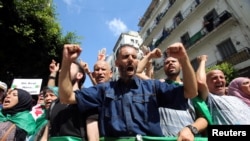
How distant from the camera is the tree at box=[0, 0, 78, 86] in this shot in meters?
9.89

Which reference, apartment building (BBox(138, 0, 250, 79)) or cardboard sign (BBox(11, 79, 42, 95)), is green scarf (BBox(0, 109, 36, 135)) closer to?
cardboard sign (BBox(11, 79, 42, 95))

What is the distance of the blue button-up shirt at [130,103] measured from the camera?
1.94m

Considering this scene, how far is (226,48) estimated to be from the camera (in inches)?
656

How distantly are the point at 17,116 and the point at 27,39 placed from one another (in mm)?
7933

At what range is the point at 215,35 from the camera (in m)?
17.4

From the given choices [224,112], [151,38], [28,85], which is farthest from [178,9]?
[224,112]

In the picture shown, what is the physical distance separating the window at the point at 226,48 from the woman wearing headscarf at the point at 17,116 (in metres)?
15.1

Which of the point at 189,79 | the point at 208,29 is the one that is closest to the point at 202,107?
the point at 189,79

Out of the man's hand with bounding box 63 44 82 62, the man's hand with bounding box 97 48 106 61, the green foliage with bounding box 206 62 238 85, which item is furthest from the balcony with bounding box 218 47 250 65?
the man's hand with bounding box 63 44 82 62

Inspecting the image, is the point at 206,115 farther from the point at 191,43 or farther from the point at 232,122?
the point at 191,43

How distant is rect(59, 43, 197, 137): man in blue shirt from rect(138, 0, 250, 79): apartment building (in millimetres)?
14129

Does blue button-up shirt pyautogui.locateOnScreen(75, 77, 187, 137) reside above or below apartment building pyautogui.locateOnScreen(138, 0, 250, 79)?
below

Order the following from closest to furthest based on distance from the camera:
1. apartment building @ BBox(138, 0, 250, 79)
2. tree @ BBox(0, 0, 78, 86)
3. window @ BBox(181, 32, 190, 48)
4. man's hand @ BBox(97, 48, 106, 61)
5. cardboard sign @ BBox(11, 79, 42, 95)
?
man's hand @ BBox(97, 48, 106, 61)
cardboard sign @ BBox(11, 79, 42, 95)
tree @ BBox(0, 0, 78, 86)
apartment building @ BBox(138, 0, 250, 79)
window @ BBox(181, 32, 190, 48)

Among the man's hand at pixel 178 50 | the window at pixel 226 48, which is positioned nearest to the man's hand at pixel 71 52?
the man's hand at pixel 178 50
